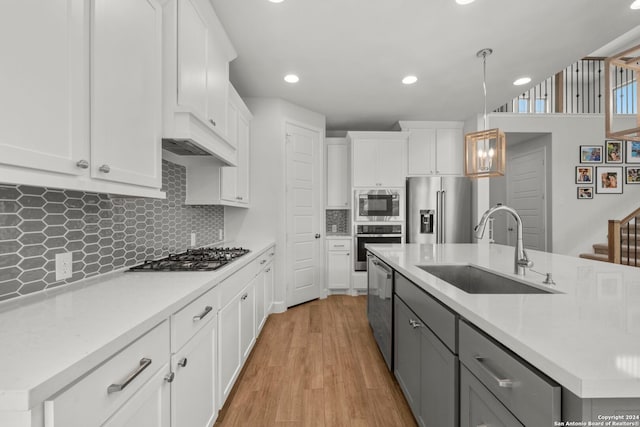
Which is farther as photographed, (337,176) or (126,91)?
(337,176)

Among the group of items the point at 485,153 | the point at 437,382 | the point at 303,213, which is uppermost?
the point at 485,153

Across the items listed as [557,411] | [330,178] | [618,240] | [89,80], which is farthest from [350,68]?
[618,240]

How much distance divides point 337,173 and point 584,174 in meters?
4.30

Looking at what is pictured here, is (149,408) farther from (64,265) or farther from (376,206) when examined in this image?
(376,206)

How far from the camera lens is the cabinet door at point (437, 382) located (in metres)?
1.07

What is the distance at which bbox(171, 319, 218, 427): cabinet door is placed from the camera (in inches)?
42.6

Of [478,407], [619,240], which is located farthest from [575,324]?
[619,240]

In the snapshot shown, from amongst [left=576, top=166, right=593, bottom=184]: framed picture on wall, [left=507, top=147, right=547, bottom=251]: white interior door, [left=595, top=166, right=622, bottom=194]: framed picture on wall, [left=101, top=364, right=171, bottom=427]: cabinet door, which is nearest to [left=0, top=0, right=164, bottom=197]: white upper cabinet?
[left=101, top=364, right=171, bottom=427]: cabinet door

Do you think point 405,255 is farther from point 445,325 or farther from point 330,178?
point 330,178

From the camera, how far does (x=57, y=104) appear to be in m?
0.87

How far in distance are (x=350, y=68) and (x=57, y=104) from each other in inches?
104

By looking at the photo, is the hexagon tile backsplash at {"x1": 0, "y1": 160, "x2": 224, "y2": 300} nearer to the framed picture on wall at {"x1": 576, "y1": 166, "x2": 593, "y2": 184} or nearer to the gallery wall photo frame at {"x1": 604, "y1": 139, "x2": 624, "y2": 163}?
the framed picture on wall at {"x1": 576, "y1": 166, "x2": 593, "y2": 184}

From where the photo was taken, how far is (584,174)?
475cm

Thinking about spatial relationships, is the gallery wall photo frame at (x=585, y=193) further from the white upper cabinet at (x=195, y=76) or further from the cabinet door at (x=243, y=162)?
the white upper cabinet at (x=195, y=76)
